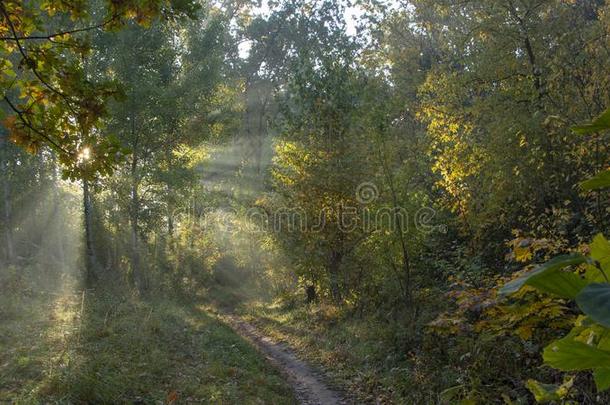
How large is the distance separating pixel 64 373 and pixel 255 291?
72.2 ft

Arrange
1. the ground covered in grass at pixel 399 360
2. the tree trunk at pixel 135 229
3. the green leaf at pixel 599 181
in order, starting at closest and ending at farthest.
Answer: the green leaf at pixel 599 181 < the ground covered in grass at pixel 399 360 < the tree trunk at pixel 135 229

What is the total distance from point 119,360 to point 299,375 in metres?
3.76

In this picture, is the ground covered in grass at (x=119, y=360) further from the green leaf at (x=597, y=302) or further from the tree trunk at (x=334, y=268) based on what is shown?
the green leaf at (x=597, y=302)

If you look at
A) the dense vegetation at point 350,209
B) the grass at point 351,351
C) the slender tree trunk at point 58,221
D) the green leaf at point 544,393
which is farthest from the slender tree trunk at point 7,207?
the green leaf at point 544,393

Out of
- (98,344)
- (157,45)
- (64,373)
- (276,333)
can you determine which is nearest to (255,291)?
(276,333)

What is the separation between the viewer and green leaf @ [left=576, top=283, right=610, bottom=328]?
27.2 inches

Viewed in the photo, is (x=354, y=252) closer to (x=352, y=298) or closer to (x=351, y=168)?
(x=352, y=298)

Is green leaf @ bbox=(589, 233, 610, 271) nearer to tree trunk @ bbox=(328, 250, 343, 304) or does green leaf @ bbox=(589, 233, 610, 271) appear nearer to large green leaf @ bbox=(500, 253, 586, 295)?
large green leaf @ bbox=(500, 253, 586, 295)

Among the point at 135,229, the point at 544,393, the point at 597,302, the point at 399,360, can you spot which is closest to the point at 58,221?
the point at 135,229

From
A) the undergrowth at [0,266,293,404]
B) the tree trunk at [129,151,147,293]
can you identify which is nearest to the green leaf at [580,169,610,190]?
the undergrowth at [0,266,293,404]

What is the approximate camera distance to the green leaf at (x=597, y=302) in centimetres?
69

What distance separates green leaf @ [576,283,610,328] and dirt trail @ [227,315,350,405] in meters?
8.21

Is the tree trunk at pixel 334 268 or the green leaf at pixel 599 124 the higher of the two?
the green leaf at pixel 599 124

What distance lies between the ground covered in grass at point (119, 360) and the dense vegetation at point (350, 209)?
6 centimetres
